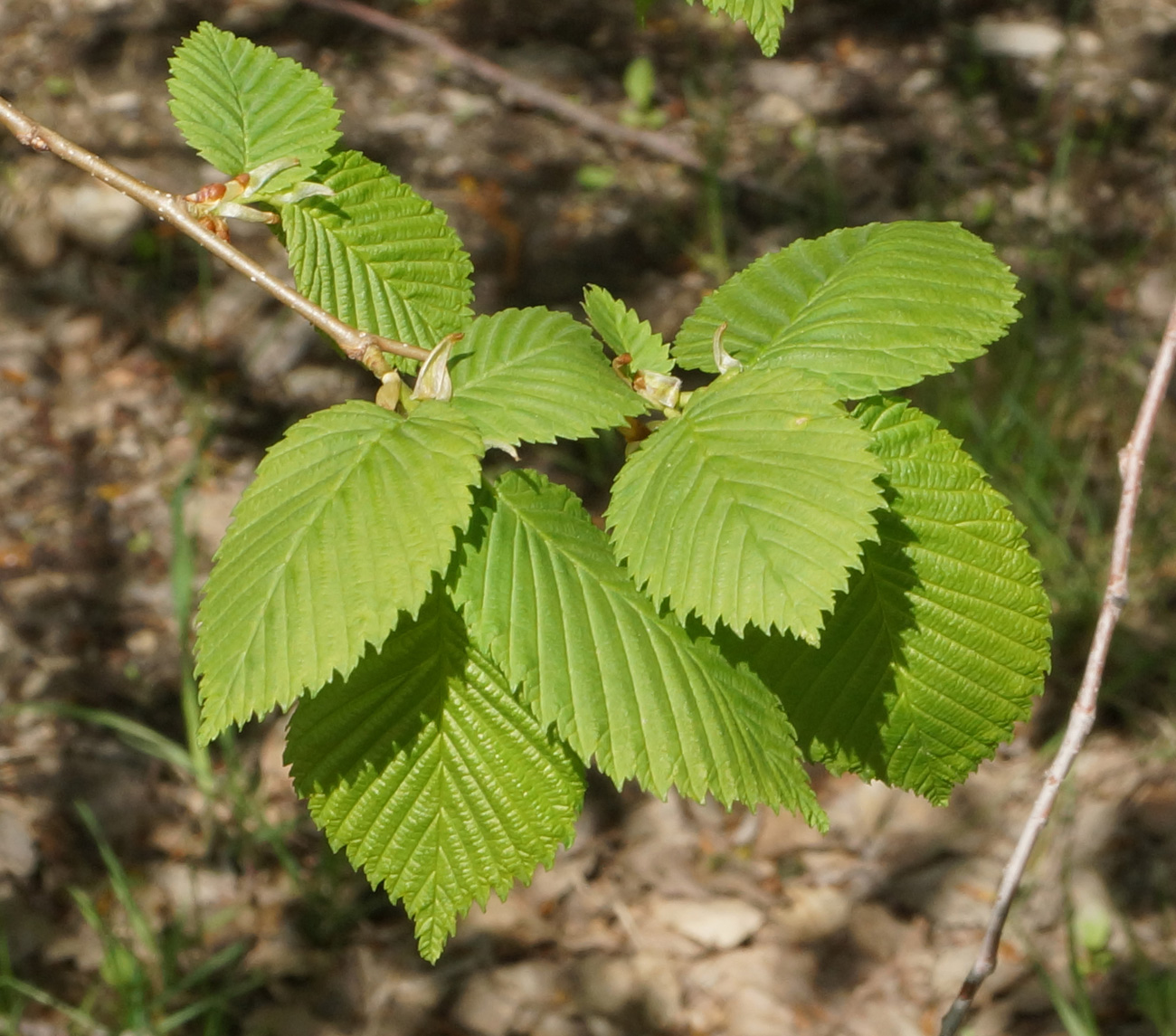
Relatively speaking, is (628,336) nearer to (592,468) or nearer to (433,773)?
(433,773)

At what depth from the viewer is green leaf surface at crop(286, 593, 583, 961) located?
0.90m

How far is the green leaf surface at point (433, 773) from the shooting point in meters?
Result: 0.90

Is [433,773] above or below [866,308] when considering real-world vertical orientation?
below

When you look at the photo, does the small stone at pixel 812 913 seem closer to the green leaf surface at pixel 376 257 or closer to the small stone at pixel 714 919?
the small stone at pixel 714 919

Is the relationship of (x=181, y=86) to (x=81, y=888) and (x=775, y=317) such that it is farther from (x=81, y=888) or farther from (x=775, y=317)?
(x=81, y=888)

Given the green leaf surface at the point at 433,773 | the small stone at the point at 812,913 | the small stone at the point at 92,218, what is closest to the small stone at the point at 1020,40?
the small stone at the point at 92,218

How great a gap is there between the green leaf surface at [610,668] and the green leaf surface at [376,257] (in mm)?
231

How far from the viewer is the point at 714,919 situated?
99.8 inches

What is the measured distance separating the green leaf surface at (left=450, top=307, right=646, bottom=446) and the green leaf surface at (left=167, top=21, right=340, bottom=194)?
0.74 ft

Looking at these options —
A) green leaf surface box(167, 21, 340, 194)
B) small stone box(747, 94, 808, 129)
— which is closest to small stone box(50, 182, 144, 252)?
small stone box(747, 94, 808, 129)

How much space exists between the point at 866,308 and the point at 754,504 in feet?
0.73

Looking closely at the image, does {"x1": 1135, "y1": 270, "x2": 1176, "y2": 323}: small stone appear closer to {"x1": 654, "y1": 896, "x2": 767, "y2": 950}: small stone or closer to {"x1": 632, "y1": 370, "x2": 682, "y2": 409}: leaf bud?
{"x1": 654, "y1": 896, "x2": 767, "y2": 950}: small stone

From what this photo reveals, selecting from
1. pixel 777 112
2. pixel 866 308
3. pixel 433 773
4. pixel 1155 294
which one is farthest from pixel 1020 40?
pixel 433 773

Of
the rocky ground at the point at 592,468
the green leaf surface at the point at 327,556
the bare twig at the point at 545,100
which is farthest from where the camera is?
the bare twig at the point at 545,100
